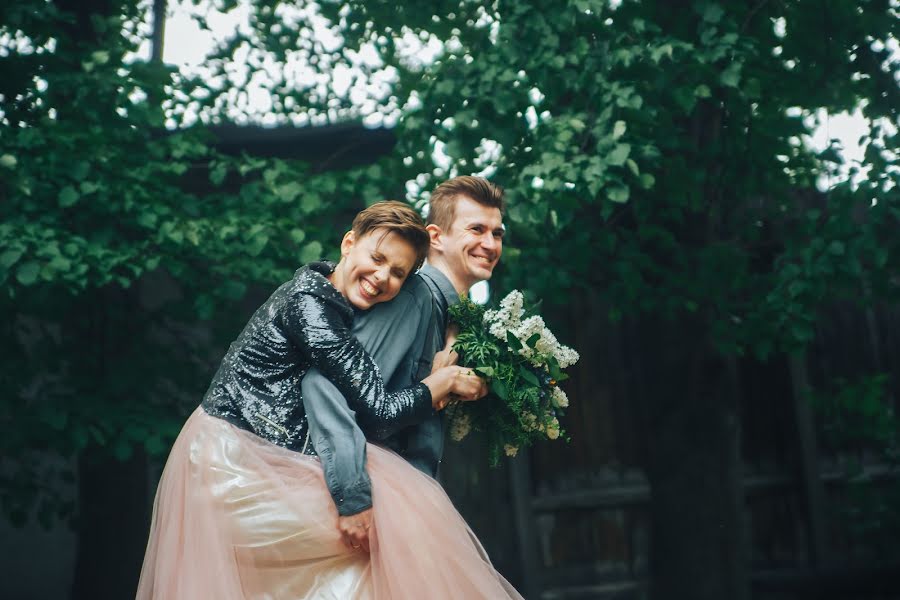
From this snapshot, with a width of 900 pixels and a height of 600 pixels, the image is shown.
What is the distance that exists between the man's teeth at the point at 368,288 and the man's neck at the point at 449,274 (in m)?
0.39

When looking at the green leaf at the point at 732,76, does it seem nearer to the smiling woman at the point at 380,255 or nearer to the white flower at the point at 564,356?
the white flower at the point at 564,356

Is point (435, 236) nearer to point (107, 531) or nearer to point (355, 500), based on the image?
point (355, 500)

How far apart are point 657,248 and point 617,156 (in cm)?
132

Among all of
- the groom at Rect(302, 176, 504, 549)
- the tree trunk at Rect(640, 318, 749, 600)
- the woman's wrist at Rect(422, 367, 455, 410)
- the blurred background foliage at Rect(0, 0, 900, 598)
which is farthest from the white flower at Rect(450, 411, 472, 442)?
the tree trunk at Rect(640, 318, 749, 600)

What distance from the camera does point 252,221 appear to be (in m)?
5.05

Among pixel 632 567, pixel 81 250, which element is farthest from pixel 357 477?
pixel 632 567

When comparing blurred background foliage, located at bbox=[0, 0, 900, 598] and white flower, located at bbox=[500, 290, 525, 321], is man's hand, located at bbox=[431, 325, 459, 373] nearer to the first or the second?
white flower, located at bbox=[500, 290, 525, 321]

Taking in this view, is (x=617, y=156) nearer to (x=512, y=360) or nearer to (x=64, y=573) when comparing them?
(x=512, y=360)

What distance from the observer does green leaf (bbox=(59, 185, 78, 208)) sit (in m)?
4.70

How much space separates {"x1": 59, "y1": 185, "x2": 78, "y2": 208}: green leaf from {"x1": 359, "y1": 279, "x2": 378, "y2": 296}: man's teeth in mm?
2587

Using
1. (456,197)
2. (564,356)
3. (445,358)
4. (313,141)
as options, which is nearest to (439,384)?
(445,358)

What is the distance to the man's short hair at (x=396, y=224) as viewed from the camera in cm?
273

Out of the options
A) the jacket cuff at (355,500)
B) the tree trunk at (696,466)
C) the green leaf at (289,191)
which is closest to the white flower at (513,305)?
the jacket cuff at (355,500)

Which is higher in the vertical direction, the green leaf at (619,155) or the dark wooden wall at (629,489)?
the green leaf at (619,155)
